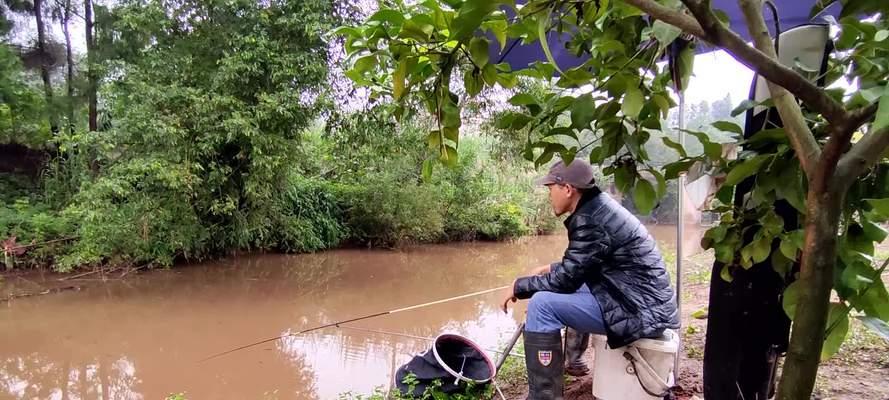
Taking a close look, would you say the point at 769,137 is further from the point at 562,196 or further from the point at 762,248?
the point at 562,196

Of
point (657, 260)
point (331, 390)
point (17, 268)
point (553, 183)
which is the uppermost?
point (553, 183)

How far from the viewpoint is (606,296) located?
1719 mm

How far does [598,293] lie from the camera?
1740 millimetres

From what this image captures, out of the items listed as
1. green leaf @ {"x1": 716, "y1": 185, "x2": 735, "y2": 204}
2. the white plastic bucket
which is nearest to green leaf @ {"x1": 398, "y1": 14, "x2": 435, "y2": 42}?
green leaf @ {"x1": 716, "y1": 185, "x2": 735, "y2": 204}

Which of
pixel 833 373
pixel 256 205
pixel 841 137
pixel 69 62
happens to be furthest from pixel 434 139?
pixel 69 62

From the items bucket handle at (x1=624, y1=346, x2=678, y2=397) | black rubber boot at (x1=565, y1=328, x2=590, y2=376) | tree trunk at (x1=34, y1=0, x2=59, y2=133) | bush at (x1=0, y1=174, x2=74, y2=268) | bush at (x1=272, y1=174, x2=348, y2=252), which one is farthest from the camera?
bush at (x1=272, y1=174, x2=348, y2=252)

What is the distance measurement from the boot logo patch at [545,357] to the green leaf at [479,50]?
4.52 ft

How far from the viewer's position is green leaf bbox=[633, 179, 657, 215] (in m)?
0.68

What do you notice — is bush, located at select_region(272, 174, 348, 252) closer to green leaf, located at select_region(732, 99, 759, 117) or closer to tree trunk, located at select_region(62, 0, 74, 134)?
tree trunk, located at select_region(62, 0, 74, 134)

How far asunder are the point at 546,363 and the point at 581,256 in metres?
0.39

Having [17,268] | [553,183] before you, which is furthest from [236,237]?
[553,183]

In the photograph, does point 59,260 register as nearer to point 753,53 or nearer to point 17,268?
point 17,268

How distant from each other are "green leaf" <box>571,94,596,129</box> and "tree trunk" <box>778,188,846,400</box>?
0.25 metres

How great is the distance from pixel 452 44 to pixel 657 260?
141 cm
